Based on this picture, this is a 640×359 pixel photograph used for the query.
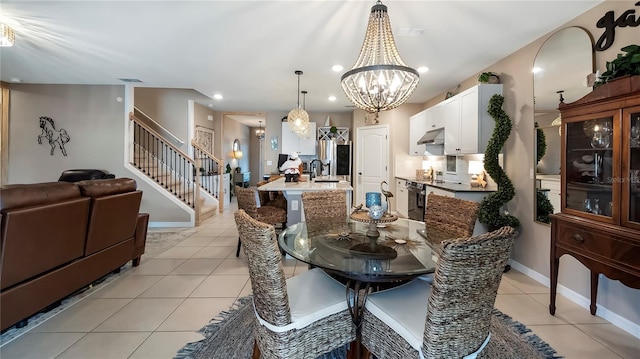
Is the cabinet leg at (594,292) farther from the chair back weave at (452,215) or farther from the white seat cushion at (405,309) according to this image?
the white seat cushion at (405,309)

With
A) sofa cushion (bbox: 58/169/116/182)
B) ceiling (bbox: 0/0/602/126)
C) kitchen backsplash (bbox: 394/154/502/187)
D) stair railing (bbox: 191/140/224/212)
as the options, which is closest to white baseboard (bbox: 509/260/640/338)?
kitchen backsplash (bbox: 394/154/502/187)

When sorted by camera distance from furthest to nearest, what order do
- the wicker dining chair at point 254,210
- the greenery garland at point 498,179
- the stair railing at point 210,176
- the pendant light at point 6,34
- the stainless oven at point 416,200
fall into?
1. the stair railing at point 210,176
2. the stainless oven at point 416,200
3. the wicker dining chair at point 254,210
4. the greenery garland at point 498,179
5. the pendant light at point 6,34

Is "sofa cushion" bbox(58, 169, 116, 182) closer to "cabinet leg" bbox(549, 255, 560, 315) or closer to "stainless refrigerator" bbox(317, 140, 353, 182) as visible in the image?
"stainless refrigerator" bbox(317, 140, 353, 182)

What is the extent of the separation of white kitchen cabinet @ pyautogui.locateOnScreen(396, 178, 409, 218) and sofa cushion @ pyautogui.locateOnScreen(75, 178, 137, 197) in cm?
457

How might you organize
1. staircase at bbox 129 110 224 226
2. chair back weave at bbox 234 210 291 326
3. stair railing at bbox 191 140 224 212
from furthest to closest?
stair railing at bbox 191 140 224 212 → staircase at bbox 129 110 224 226 → chair back weave at bbox 234 210 291 326

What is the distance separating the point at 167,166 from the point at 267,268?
20.1 ft

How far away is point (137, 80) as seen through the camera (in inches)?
191

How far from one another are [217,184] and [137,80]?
321 centimetres

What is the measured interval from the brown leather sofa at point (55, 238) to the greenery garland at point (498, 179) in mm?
3954

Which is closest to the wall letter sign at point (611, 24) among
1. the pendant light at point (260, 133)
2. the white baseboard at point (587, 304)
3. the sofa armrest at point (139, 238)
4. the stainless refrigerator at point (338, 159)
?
the white baseboard at point (587, 304)

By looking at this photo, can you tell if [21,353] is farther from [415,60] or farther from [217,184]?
[217,184]

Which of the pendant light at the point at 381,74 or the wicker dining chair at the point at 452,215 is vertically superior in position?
the pendant light at the point at 381,74

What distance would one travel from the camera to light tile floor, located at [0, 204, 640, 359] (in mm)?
1886

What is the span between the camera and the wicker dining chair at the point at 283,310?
1301 millimetres
